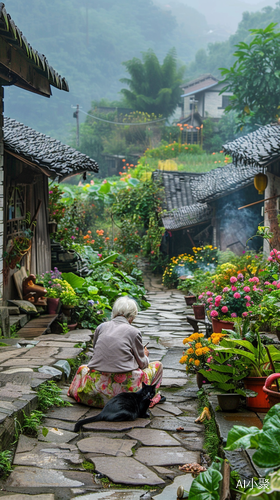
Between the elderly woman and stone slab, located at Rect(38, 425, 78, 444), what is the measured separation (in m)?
0.74

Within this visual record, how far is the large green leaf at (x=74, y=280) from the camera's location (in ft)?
34.9

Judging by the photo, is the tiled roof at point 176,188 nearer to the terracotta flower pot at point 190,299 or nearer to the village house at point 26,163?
the terracotta flower pot at point 190,299

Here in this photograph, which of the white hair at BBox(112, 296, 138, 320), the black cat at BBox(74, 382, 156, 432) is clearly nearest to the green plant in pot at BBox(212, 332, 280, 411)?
the black cat at BBox(74, 382, 156, 432)

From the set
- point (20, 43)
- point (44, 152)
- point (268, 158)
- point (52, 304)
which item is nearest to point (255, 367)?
point (20, 43)

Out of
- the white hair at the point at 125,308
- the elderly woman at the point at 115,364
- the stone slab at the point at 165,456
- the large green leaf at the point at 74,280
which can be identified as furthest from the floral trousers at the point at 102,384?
the large green leaf at the point at 74,280

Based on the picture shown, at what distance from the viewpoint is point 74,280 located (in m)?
10.7

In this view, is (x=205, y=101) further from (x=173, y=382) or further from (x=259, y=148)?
(x=173, y=382)

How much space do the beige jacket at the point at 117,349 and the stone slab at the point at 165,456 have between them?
→ 108 cm

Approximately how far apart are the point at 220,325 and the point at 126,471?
11.5 ft

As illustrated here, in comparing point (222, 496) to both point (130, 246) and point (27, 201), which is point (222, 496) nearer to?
point (27, 201)

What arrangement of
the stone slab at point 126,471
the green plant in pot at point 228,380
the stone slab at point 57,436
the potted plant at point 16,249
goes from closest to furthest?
the stone slab at point 126,471 → the stone slab at point 57,436 → the green plant in pot at point 228,380 → the potted plant at point 16,249

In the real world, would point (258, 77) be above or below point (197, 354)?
above

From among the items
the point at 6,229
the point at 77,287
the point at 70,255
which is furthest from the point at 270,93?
the point at 6,229

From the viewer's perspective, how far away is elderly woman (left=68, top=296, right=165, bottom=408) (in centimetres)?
505
